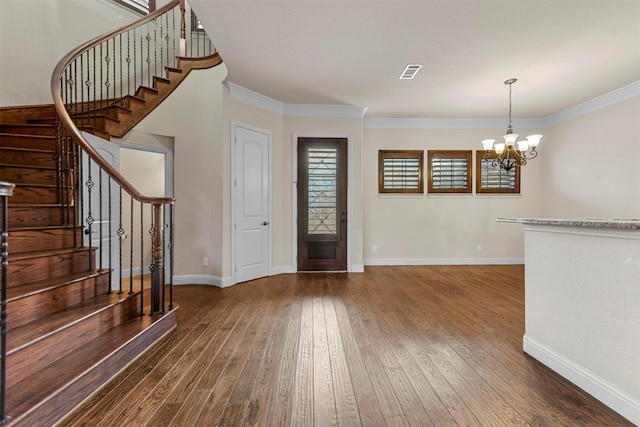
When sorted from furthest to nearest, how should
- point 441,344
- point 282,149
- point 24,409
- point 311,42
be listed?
point 282,149 → point 311,42 → point 441,344 → point 24,409

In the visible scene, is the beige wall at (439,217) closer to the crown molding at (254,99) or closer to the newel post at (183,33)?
the crown molding at (254,99)

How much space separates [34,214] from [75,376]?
1.65 m

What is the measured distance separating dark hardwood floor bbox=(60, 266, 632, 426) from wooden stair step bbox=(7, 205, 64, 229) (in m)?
1.45

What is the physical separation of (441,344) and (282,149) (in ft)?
12.4

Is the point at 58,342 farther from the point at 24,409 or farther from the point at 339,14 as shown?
the point at 339,14

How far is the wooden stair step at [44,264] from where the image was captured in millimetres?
2041

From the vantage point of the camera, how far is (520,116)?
5.76 meters

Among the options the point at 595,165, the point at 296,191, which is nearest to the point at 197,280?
the point at 296,191

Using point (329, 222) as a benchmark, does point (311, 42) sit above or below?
above

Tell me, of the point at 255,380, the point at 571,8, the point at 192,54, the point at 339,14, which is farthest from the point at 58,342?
the point at 192,54

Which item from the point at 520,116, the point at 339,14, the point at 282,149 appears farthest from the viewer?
the point at 520,116

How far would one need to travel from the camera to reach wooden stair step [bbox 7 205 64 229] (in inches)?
95.7

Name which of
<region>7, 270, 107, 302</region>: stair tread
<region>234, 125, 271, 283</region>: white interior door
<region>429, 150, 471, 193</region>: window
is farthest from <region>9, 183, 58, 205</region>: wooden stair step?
<region>429, 150, 471, 193</region>: window

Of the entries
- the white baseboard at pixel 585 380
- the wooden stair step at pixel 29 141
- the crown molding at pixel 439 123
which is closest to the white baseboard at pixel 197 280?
the wooden stair step at pixel 29 141
